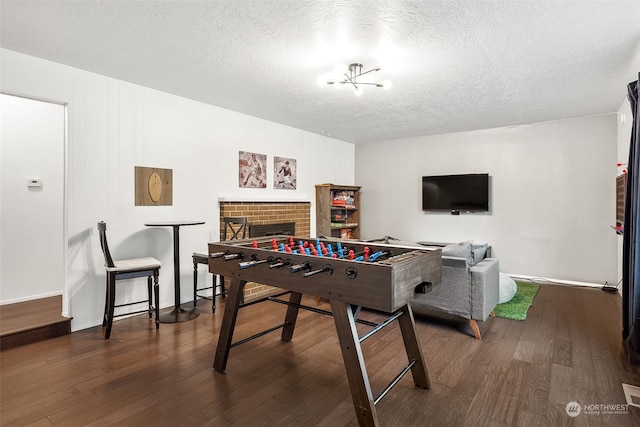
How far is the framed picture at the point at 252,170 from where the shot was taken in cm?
457

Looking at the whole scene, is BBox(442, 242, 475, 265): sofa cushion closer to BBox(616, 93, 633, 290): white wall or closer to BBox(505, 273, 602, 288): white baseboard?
BBox(616, 93, 633, 290): white wall

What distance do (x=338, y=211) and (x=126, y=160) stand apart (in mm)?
3795

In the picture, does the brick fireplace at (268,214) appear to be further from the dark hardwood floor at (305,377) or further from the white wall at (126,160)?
the dark hardwood floor at (305,377)

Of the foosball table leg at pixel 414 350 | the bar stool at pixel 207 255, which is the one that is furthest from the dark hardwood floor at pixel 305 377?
the bar stool at pixel 207 255

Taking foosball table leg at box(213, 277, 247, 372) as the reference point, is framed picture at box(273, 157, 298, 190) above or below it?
above

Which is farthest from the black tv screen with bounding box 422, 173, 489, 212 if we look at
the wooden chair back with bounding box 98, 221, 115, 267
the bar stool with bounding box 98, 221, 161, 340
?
the wooden chair back with bounding box 98, 221, 115, 267

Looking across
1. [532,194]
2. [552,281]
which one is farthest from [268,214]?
[552,281]

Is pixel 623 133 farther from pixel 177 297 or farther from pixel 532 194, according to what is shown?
pixel 177 297

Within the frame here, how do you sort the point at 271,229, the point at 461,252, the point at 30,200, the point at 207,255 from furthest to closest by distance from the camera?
the point at 271,229, the point at 30,200, the point at 207,255, the point at 461,252

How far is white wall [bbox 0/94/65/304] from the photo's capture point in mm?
3697

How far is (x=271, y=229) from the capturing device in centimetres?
488

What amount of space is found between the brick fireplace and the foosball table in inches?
64.5

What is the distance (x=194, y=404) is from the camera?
Answer: 199cm

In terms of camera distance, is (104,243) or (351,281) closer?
(351,281)
